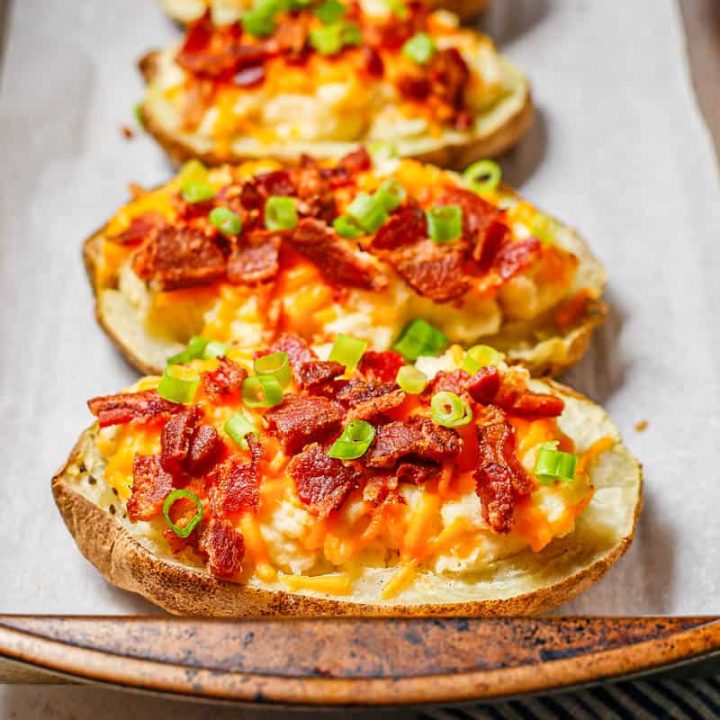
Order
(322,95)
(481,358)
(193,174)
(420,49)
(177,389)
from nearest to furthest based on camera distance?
(177,389)
(481,358)
(193,174)
(322,95)
(420,49)

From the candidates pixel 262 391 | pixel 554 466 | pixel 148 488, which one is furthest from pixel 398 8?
pixel 148 488

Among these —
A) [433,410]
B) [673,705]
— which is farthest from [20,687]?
[673,705]

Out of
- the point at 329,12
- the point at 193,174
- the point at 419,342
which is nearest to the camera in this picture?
the point at 419,342

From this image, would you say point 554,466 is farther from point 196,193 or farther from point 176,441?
point 196,193

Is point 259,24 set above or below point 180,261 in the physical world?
above

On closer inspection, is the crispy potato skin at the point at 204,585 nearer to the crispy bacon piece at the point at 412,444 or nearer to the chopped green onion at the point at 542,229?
the crispy bacon piece at the point at 412,444

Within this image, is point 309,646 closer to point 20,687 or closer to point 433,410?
point 433,410

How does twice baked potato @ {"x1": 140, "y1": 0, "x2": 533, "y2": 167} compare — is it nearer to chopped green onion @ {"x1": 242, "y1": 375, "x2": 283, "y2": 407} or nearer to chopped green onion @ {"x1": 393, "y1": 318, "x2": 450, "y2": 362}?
chopped green onion @ {"x1": 393, "y1": 318, "x2": 450, "y2": 362}

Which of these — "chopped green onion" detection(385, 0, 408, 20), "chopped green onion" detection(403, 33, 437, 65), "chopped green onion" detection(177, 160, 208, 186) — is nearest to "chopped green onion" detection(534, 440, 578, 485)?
"chopped green onion" detection(177, 160, 208, 186)
